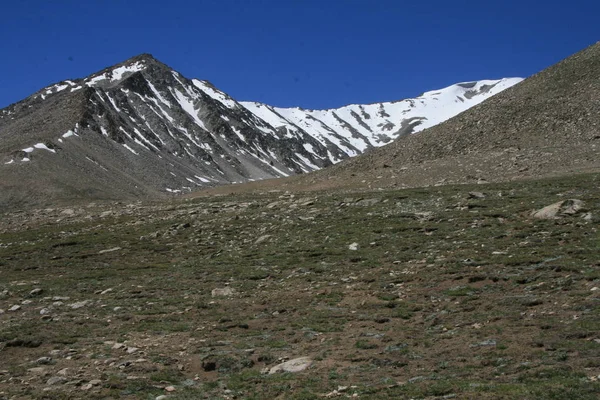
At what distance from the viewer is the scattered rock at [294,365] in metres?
13.9

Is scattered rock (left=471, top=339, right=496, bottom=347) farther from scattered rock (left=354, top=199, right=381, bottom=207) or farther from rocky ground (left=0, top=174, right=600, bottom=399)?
scattered rock (left=354, top=199, right=381, bottom=207)

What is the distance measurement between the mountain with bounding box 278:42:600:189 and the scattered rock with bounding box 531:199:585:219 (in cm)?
1694

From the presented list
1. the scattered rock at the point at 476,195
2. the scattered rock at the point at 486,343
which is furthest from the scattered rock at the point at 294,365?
the scattered rock at the point at 476,195

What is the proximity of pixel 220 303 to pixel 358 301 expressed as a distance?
5312mm

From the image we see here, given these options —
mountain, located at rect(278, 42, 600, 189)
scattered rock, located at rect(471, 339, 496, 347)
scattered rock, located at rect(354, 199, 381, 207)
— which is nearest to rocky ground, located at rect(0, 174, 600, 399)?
scattered rock, located at rect(471, 339, 496, 347)

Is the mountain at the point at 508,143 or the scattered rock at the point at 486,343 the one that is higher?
the mountain at the point at 508,143

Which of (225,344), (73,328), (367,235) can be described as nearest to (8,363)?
(73,328)

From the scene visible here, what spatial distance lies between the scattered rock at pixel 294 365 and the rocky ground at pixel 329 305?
0.17 feet

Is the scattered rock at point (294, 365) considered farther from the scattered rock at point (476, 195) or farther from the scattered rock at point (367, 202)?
the scattered rock at point (367, 202)

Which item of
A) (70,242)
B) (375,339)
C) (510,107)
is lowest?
(375,339)

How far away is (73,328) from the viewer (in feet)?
61.1

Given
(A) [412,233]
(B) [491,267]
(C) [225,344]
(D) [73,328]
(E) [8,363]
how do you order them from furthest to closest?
1. (A) [412,233]
2. (B) [491,267]
3. (D) [73,328]
4. (C) [225,344]
5. (E) [8,363]

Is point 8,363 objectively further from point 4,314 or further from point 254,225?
point 254,225

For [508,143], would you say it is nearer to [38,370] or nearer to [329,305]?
[329,305]
